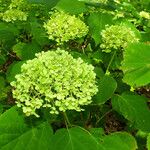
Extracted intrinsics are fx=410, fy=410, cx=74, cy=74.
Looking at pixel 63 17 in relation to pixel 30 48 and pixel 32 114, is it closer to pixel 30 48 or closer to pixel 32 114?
pixel 30 48

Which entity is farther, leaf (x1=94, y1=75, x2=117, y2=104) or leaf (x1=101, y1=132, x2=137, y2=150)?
leaf (x1=94, y1=75, x2=117, y2=104)

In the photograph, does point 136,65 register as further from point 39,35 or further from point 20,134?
point 39,35

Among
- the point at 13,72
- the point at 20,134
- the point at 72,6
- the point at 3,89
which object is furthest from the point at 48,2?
the point at 20,134

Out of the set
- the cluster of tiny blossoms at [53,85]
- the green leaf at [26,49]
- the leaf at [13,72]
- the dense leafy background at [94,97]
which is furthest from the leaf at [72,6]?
the cluster of tiny blossoms at [53,85]

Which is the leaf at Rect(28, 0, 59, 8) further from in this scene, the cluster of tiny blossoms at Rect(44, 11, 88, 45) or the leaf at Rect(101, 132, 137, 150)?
the leaf at Rect(101, 132, 137, 150)

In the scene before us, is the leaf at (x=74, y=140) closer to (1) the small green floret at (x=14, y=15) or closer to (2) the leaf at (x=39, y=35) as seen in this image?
(2) the leaf at (x=39, y=35)

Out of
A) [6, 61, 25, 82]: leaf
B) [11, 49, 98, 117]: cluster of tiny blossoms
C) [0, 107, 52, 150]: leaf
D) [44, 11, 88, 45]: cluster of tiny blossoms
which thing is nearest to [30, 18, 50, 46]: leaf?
[44, 11, 88, 45]: cluster of tiny blossoms
